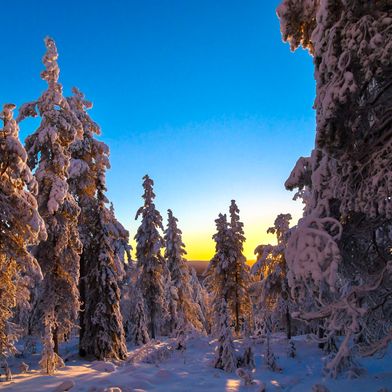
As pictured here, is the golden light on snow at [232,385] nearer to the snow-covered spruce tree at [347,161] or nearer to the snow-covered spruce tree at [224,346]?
the snow-covered spruce tree at [224,346]

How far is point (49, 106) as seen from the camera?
1731cm

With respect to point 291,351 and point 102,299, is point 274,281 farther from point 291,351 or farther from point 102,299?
point 102,299

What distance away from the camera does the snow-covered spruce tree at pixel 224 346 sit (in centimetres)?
1833

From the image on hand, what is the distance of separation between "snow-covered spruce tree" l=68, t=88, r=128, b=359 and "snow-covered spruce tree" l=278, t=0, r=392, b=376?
629 inches

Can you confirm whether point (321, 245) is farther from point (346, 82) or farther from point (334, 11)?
point (334, 11)

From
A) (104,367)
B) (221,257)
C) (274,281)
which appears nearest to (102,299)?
(104,367)

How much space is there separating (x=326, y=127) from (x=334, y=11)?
6.34 feet

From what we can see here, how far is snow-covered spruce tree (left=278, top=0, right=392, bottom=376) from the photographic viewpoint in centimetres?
586

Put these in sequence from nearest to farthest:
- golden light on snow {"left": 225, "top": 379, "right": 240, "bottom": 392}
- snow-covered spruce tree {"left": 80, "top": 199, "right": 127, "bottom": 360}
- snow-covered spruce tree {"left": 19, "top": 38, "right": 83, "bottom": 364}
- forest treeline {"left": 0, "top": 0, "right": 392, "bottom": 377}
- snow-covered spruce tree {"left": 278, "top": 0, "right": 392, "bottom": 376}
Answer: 1. snow-covered spruce tree {"left": 278, "top": 0, "right": 392, "bottom": 376}
2. forest treeline {"left": 0, "top": 0, "right": 392, "bottom": 377}
3. golden light on snow {"left": 225, "top": 379, "right": 240, "bottom": 392}
4. snow-covered spruce tree {"left": 19, "top": 38, "right": 83, "bottom": 364}
5. snow-covered spruce tree {"left": 80, "top": 199, "right": 127, "bottom": 360}

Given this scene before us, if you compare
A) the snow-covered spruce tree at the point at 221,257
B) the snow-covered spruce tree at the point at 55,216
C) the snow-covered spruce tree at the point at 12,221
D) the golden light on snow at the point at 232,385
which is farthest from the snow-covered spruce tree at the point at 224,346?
the snow-covered spruce tree at the point at 221,257

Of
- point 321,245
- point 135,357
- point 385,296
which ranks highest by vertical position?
point 321,245

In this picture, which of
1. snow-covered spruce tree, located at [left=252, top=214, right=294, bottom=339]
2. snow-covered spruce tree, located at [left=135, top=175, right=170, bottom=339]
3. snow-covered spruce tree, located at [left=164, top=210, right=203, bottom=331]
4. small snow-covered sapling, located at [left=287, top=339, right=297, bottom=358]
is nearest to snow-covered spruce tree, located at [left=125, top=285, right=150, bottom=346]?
snow-covered spruce tree, located at [left=135, top=175, right=170, bottom=339]

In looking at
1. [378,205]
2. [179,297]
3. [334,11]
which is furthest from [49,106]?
[179,297]

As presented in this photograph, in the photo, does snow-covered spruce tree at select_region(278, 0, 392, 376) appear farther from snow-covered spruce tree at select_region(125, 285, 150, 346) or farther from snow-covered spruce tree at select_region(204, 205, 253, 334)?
snow-covered spruce tree at select_region(204, 205, 253, 334)
